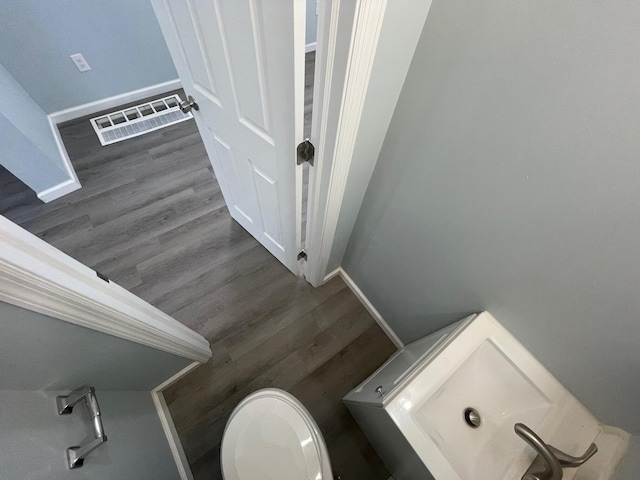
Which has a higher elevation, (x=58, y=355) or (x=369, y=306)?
(x=58, y=355)

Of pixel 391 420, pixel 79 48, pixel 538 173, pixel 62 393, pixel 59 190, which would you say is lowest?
pixel 391 420

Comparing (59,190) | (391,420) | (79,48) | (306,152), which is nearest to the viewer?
(391,420)

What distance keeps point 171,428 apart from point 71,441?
0.73 meters

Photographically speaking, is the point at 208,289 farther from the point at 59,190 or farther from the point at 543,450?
the point at 543,450

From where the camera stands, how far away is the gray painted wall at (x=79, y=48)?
1.82 metres

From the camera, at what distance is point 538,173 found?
24.3 inches

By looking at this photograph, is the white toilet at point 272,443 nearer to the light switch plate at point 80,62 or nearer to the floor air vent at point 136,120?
the floor air vent at point 136,120

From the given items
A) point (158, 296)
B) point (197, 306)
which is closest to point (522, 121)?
point (197, 306)

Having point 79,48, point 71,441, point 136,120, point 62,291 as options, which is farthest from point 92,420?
point 79,48

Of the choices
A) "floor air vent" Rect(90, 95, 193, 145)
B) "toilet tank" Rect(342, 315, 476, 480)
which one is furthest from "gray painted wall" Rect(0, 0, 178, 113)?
"toilet tank" Rect(342, 315, 476, 480)

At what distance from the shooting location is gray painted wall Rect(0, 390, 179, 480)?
529mm

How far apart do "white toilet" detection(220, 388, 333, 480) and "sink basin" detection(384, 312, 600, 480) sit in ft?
1.21

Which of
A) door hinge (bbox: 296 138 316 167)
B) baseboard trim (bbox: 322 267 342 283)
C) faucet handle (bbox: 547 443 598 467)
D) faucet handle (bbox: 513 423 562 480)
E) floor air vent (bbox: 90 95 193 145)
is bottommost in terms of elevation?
faucet handle (bbox: 547 443 598 467)

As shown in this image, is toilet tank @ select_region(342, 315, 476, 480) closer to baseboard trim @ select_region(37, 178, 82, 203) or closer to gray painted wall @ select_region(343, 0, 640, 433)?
gray painted wall @ select_region(343, 0, 640, 433)
